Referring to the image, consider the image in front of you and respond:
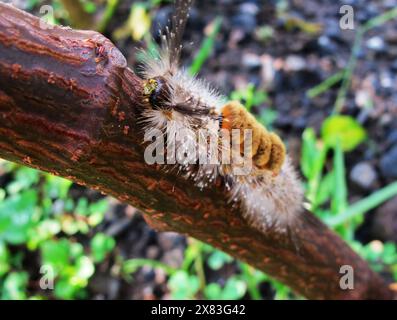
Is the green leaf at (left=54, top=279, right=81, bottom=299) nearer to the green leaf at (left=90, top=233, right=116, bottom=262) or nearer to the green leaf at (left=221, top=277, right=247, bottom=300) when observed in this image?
the green leaf at (left=90, top=233, right=116, bottom=262)

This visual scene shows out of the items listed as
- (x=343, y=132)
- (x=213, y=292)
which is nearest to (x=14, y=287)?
(x=213, y=292)

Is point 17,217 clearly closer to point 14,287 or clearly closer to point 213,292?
point 14,287

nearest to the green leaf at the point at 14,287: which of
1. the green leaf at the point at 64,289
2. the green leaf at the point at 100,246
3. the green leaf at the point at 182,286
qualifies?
the green leaf at the point at 64,289

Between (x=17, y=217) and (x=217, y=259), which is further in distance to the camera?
(x=217, y=259)

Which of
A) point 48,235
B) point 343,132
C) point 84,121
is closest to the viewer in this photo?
point 84,121

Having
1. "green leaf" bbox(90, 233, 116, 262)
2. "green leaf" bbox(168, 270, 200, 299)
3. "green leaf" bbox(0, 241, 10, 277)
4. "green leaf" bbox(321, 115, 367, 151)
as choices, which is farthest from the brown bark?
"green leaf" bbox(321, 115, 367, 151)

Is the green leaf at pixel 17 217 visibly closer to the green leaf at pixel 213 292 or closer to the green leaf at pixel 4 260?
the green leaf at pixel 4 260
